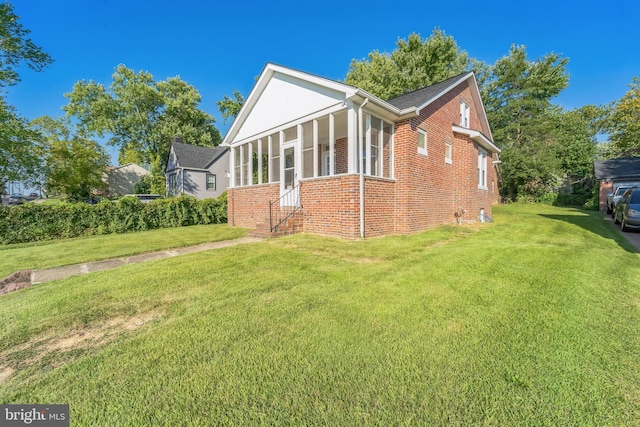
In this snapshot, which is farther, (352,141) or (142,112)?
(142,112)

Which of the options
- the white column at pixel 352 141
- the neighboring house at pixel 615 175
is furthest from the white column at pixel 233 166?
the neighboring house at pixel 615 175

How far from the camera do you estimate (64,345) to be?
260 centimetres

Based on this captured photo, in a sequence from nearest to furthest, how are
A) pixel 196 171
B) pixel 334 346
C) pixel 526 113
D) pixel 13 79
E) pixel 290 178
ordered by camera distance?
pixel 334 346 < pixel 290 178 < pixel 13 79 < pixel 196 171 < pixel 526 113

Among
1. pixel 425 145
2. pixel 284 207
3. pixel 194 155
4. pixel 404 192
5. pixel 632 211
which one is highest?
pixel 194 155

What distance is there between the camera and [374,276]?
14.4ft

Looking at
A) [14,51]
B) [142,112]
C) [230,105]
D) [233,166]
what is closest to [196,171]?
[230,105]

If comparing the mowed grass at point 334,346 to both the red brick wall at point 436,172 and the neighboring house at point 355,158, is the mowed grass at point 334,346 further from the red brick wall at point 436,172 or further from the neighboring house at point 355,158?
the red brick wall at point 436,172

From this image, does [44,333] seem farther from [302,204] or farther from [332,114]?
[332,114]

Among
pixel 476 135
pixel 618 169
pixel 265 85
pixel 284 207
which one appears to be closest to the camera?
pixel 284 207

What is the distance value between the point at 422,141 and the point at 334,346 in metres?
9.25

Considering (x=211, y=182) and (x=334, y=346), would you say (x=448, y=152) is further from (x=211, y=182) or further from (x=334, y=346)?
(x=211, y=182)

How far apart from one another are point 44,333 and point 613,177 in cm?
2912

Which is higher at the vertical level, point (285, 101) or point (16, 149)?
point (285, 101)

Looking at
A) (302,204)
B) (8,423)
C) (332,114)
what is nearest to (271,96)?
(332,114)
